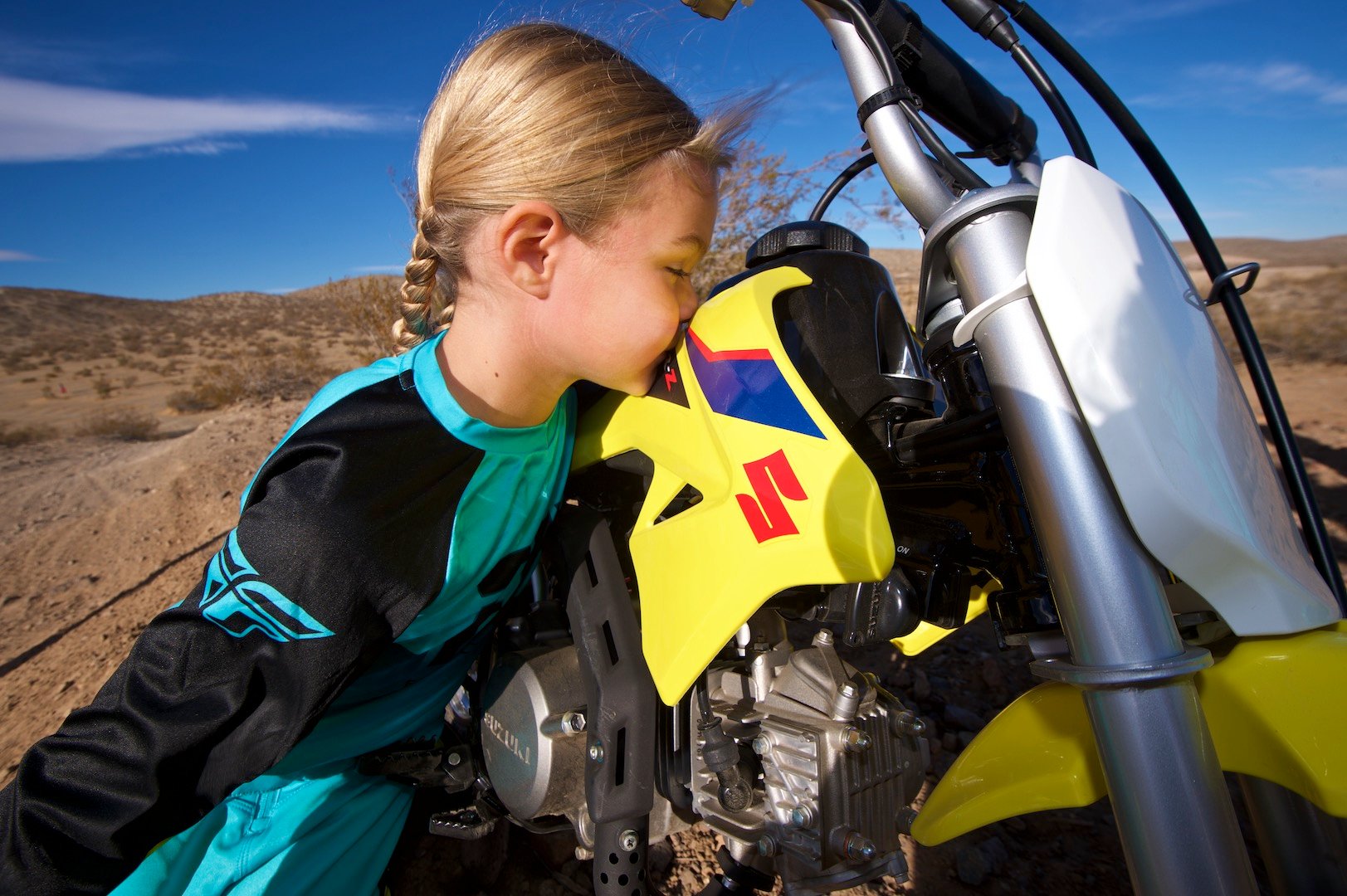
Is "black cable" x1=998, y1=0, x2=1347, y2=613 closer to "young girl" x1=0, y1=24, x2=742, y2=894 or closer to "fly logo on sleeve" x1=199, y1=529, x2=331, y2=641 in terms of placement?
"young girl" x1=0, y1=24, x2=742, y2=894

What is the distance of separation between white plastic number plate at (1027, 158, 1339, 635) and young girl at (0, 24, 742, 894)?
57cm

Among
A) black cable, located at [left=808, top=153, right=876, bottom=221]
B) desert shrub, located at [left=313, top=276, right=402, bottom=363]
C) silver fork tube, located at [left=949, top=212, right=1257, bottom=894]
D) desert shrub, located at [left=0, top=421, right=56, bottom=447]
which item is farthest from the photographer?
desert shrub, located at [left=0, top=421, right=56, bottom=447]

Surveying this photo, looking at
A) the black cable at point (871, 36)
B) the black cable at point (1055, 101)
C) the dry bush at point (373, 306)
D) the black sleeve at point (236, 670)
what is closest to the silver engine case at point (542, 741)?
the black sleeve at point (236, 670)

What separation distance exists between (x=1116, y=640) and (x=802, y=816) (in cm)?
60

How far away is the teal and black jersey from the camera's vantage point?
3.04 feet

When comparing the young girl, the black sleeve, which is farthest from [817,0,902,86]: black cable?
the black sleeve

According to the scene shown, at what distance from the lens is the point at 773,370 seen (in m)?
0.94

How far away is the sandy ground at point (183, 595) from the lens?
1.78 m

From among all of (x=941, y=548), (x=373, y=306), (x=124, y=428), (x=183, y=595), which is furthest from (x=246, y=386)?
(x=941, y=548)

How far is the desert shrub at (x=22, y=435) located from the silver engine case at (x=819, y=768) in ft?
37.3

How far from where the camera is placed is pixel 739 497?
925 millimetres

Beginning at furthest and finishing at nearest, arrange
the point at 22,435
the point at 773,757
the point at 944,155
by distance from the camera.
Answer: the point at 22,435 → the point at 773,757 → the point at 944,155

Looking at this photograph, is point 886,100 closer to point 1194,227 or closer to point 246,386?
point 1194,227

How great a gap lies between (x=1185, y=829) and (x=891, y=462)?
1.81 feet
